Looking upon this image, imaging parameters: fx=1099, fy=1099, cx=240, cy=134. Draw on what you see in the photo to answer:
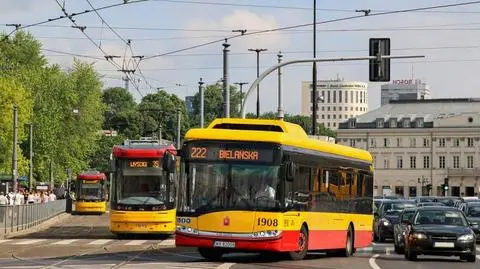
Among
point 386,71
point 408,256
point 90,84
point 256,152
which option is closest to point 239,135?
point 256,152

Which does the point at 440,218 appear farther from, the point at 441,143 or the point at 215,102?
the point at 441,143

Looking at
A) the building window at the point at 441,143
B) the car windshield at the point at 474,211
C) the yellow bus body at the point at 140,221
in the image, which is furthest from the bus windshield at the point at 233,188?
the building window at the point at 441,143

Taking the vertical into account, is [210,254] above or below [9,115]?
below

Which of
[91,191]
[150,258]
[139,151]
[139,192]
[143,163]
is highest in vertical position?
[139,151]

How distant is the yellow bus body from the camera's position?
36875 millimetres

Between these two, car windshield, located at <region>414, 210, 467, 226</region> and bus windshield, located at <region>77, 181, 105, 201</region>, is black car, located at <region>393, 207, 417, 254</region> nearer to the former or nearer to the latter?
car windshield, located at <region>414, 210, 467, 226</region>

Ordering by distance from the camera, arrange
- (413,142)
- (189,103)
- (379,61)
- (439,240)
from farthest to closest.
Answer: (413,142), (189,103), (379,61), (439,240)

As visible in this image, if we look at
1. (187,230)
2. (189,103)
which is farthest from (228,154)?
(189,103)

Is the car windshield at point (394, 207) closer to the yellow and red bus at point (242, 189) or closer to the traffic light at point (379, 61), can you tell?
the traffic light at point (379, 61)

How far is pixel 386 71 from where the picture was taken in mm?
33500

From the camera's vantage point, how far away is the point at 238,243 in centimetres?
2380

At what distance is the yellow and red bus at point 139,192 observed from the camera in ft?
121

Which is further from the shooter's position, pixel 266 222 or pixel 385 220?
pixel 385 220

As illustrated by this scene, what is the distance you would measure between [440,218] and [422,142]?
13917 cm
